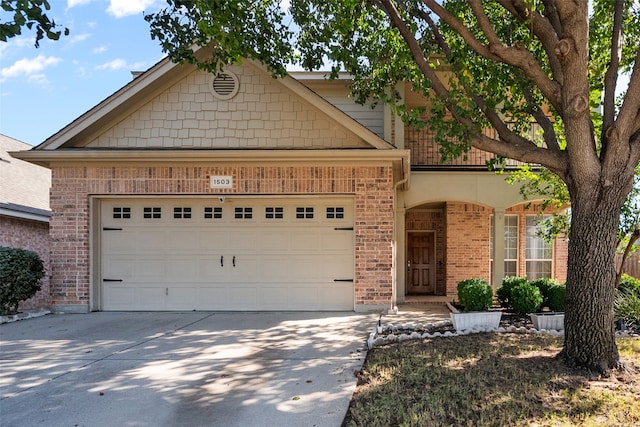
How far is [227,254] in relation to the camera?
9492 millimetres

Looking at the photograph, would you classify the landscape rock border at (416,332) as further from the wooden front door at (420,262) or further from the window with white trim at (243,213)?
the wooden front door at (420,262)

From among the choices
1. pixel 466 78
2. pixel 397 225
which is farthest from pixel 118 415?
pixel 397 225

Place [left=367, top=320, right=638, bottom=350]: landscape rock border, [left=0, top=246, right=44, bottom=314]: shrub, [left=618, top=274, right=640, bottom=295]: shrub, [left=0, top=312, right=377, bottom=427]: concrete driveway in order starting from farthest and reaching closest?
[left=618, top=274, right=640, bottom=295]: shrub → [left=0, top=246, right=44, bottom=314]: shrub → [left=367, top=320, right=638, bottom=350]: landscape rock border → [left=0, top=312, right=377, bottom=427]: concrete driveway

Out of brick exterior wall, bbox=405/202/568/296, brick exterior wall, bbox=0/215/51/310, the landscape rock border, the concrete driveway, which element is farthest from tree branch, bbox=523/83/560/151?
brick exterior wall, bbox=0/215/51/310

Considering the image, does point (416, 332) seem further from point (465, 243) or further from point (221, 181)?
point (465, 243)

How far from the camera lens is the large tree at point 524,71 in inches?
197

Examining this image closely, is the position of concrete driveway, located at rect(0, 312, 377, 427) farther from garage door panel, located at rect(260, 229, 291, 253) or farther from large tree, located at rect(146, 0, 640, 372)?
large tree, located at rect(146, 0, 640, 372)

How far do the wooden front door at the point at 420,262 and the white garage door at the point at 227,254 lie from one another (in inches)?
206

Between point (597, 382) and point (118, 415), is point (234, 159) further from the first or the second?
point (597, 382)

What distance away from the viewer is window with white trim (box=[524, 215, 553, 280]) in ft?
44.2

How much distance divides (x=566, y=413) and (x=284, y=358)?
127 inches

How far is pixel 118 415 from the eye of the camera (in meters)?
3.97

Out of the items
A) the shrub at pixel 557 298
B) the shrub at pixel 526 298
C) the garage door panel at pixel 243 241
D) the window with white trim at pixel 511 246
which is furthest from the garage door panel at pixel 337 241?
the window with white trim at pixel 511 246

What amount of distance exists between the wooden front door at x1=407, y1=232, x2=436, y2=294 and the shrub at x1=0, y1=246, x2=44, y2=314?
32.7 ft
